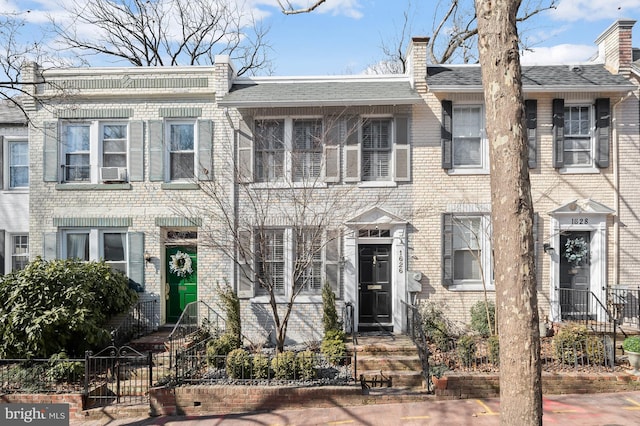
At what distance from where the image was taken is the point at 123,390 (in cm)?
883

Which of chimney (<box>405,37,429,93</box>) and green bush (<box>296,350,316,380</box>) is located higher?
chimney (<box>405,37,429,93</box>)

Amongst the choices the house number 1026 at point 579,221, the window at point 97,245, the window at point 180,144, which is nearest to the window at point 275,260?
the window at point 180,144

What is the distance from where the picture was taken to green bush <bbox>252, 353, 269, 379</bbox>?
332 inches

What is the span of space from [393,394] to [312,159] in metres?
6.10

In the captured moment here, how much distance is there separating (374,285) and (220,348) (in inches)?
167

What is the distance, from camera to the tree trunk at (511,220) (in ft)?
13.4

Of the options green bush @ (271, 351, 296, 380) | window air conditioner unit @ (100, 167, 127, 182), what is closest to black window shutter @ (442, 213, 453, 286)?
green bush @ (271, 351, 296, 380)

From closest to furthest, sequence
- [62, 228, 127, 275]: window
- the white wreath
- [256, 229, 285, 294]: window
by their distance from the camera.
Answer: [256, 229, 285, 294]: window
[62, 228, 127, 275]: window
the white wreath

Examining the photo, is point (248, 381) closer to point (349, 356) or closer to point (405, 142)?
point (349, 356)

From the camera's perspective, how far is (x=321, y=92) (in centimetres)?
1140

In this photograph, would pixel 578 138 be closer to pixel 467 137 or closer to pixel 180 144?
pixel 467 137

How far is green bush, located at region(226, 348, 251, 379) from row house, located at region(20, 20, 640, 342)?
2674 mm

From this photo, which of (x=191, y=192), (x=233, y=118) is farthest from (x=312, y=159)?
(x=191, y=192)

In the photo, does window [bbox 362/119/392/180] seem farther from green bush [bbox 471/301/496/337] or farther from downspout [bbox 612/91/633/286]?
downspout [bbox 612/91/633/286]
